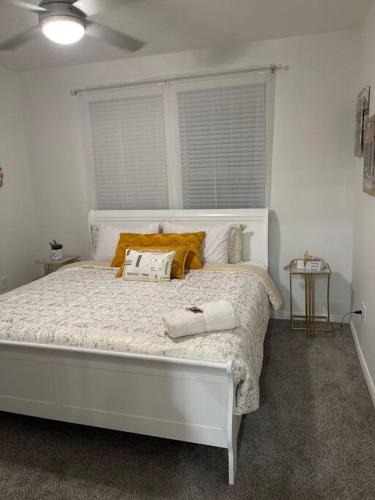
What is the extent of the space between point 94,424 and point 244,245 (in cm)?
203

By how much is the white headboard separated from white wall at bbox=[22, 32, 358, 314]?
17 cm

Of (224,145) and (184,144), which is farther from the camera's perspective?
(184,144)

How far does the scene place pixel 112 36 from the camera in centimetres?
230

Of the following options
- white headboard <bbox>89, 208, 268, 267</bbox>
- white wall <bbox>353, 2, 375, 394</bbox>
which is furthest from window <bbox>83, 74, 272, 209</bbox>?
white wall <bbox>353, 2, 375, 394</bbox>

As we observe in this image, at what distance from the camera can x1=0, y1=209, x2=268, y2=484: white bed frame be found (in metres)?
1.69

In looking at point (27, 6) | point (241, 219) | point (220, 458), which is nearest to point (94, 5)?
point (27, 6)

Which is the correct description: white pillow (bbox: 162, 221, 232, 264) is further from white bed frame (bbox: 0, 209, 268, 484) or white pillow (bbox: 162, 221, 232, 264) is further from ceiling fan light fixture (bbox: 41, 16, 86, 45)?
ceiling fan light fixture (bbox: 41, 16, 86, 45)

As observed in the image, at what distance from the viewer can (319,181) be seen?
324 centimetres

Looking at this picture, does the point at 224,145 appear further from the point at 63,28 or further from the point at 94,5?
the point at 63,28

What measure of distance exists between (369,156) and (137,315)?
5.82ft

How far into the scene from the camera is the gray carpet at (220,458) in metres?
1.69

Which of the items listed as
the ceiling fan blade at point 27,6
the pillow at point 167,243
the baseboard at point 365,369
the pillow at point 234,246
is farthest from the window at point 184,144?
the ceiling fan blade at point 27,6

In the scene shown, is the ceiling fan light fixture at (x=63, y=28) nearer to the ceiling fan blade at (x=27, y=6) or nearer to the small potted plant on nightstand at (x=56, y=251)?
the ceiling fan blade at (x=27, y=6)

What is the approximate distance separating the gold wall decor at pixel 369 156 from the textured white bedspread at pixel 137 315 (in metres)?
1.01
